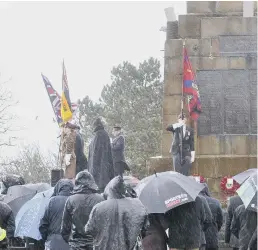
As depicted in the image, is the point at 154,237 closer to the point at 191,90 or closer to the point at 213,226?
the point at 213,226

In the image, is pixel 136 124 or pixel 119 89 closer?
pixel 136 124

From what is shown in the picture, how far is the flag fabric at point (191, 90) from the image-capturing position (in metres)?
19.2

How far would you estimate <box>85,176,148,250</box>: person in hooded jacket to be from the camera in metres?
10.2

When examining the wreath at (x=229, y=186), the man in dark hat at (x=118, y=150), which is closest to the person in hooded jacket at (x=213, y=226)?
the wreath at (x=229, y=186)

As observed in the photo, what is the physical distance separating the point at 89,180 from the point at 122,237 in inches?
40.3

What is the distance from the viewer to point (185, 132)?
1902 cm

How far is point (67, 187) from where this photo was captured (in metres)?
12.0

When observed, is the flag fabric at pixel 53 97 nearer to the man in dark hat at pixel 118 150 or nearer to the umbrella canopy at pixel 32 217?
the man in dark hat at pixel 118 150

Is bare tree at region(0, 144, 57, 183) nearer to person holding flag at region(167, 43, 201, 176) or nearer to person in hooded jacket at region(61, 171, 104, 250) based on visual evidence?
person holding flag at region(167, 43, 201, 176)

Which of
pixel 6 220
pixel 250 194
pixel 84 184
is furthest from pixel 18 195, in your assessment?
pixel 250 194

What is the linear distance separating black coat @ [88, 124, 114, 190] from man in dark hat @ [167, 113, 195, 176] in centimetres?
192

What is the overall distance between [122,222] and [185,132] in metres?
8.91

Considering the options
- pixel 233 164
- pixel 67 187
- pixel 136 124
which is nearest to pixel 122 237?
pixel 67 187

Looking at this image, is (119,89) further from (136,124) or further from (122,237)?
(122,237)
